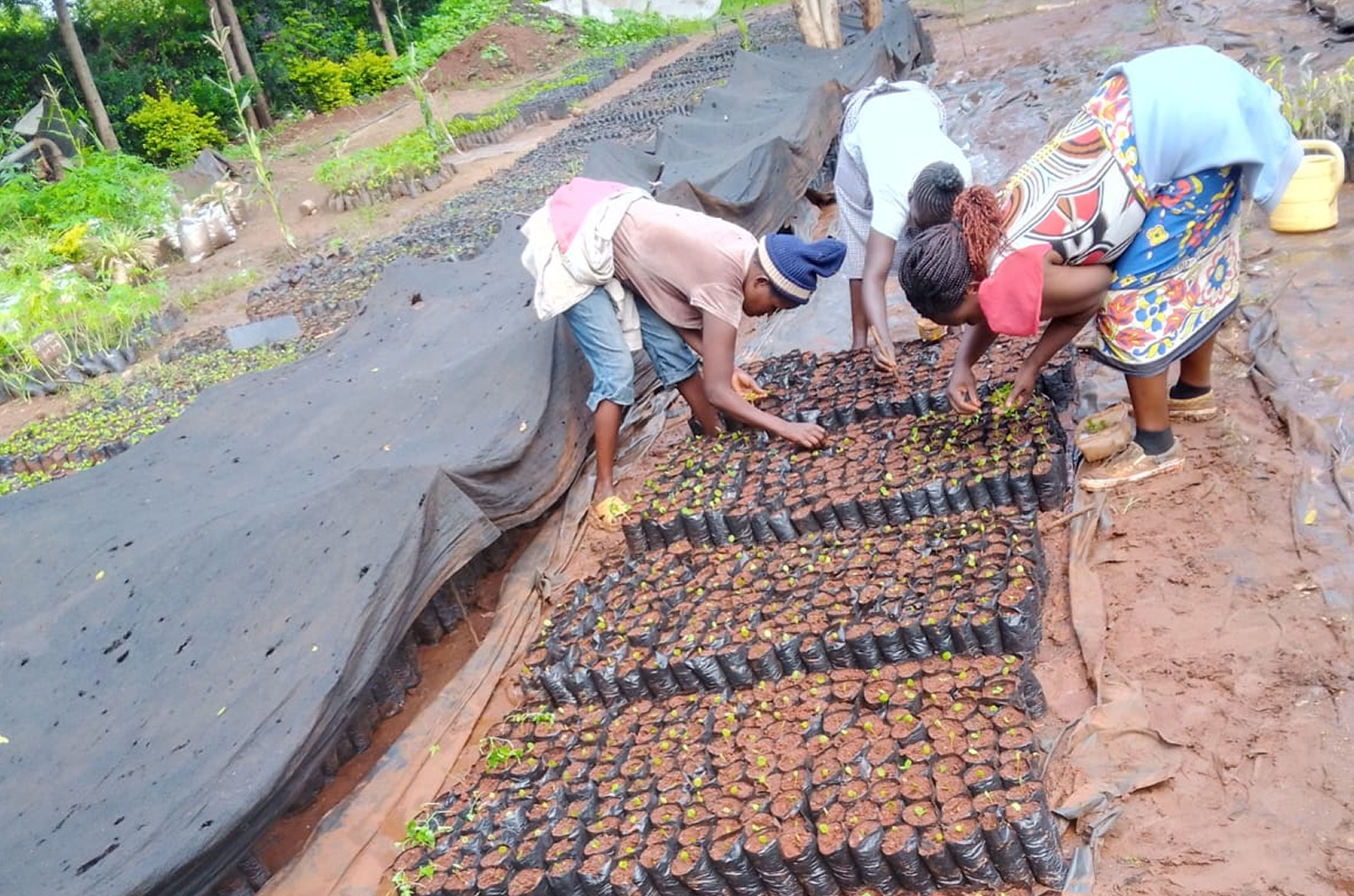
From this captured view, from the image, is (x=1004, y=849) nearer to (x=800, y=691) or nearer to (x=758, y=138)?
(x=800, y=691)

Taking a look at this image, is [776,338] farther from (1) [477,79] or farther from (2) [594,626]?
(1) [477,79]

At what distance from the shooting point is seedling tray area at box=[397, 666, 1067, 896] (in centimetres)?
228

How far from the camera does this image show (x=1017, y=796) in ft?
7.48

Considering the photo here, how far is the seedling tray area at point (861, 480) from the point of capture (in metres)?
3.36

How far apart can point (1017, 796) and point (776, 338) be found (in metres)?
3.60

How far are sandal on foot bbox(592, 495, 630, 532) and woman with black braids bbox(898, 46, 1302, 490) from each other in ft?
5.42

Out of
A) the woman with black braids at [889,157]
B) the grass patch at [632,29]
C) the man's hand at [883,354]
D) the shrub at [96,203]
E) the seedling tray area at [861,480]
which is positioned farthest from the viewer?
the grass patch at [632,29]

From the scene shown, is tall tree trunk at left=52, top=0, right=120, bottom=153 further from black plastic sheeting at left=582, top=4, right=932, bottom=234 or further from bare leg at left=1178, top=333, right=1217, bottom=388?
bare leg at left=1178, top=333, right=1217, bottom=388

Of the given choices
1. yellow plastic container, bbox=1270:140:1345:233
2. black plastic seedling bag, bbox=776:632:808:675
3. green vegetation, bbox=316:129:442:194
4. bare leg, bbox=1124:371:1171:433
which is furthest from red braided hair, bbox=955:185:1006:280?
green vegetation, bbox=316:129:442:194

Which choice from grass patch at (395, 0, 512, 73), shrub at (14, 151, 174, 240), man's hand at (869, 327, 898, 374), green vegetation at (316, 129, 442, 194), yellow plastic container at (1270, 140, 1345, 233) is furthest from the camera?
grass patch at (395, 0, 512, 73)

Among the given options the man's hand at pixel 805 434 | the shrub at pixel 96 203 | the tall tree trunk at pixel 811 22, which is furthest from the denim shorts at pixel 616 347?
the shrub at pixel 96 203

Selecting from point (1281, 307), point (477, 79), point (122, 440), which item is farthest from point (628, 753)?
point (477, 79)

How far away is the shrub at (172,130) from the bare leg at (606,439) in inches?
632

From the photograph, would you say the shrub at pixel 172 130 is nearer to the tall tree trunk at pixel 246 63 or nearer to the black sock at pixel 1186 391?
the tall tree trunk at pixel 246 63
